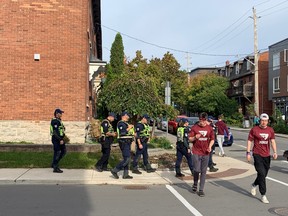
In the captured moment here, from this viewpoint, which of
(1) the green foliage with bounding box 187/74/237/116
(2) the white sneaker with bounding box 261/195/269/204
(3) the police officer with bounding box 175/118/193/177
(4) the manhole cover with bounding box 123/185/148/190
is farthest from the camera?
(1) the green foliage with bounding box 187/74/237/116

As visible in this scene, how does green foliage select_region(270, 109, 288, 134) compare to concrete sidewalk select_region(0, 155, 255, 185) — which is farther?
green foliage select_region(270, 109, 288, 134)

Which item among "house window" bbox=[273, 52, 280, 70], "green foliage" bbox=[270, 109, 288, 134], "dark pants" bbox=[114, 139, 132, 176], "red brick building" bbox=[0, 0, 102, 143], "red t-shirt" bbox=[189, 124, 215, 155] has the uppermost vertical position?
"house window" bbox=[273, 52, 280, 70]

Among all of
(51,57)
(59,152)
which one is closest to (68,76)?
→ (51,57)

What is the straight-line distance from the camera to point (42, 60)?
51.1 ft

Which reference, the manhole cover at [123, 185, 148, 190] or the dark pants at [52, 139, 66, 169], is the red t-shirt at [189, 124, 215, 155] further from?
the dark pants at [52, 139, 66, 169]

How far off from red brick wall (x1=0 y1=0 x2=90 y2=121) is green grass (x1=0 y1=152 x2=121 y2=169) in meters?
1.96

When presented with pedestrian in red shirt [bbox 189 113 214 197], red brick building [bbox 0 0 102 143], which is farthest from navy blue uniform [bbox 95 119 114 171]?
red brick building [bbox 0 0 102 143]

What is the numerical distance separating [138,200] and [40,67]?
30.1 feet

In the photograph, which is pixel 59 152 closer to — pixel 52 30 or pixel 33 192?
pixel 33 192

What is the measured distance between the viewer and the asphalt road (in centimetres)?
701

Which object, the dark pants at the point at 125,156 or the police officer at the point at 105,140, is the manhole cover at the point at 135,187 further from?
the police officer at the point at 105,140

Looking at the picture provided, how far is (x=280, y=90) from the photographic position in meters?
44.6

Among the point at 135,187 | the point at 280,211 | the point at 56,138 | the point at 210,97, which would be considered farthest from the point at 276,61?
the point at 280,211

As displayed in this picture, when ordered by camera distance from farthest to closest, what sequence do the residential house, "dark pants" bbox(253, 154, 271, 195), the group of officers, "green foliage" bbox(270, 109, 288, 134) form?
1. the residential house
2. "green foliage" bbox(270, 109, 288, 134)
3. the group of officers
4. "dark pants" bbox(253, 154, 271, 195)
